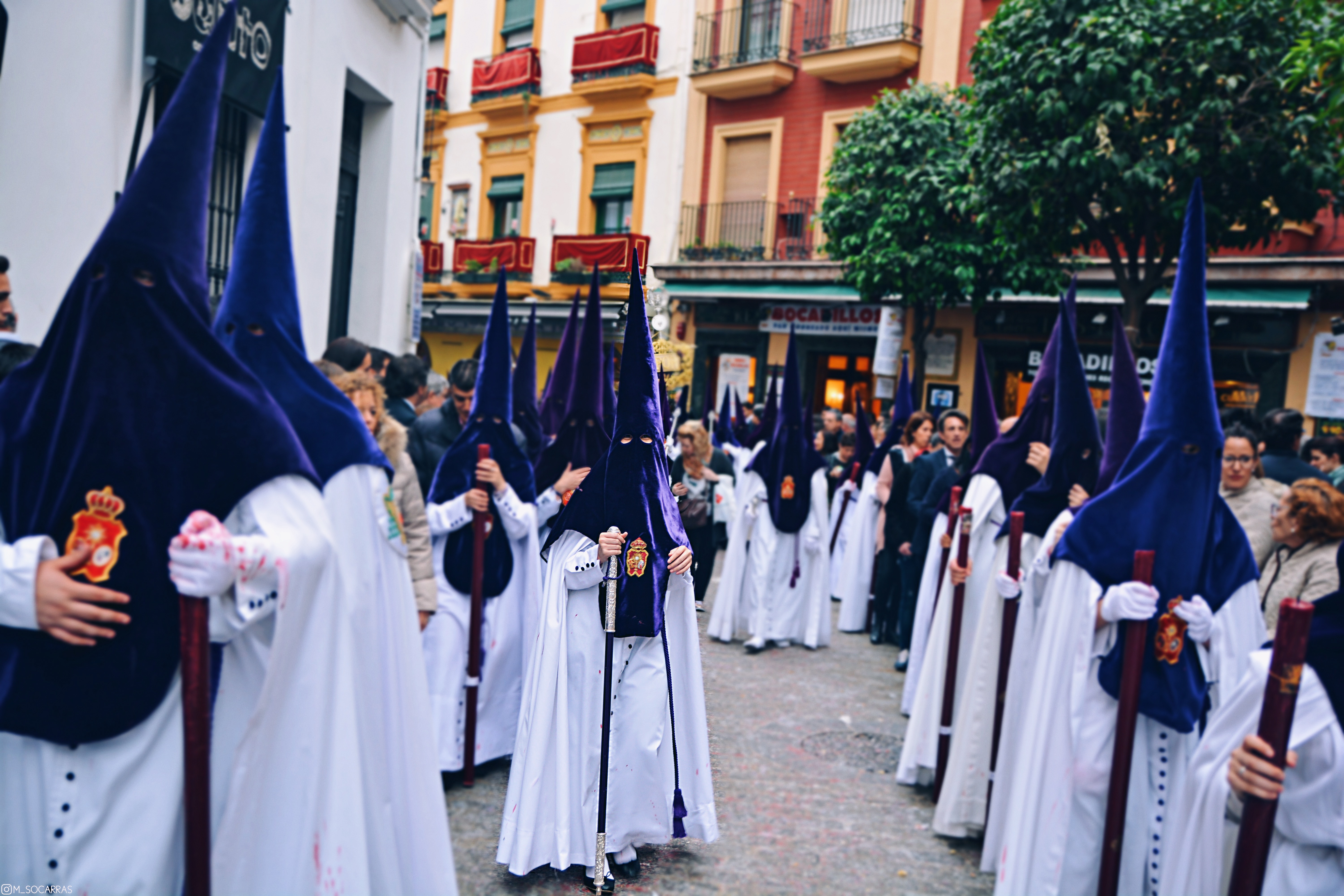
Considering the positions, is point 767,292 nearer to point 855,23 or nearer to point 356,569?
point 855,23

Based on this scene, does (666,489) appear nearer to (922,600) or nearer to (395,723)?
(395,723)

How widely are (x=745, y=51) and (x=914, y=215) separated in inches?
324

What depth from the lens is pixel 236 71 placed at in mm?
7902

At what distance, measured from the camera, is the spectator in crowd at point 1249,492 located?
5.44 metres

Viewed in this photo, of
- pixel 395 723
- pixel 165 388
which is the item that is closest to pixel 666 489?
pixel 395 723

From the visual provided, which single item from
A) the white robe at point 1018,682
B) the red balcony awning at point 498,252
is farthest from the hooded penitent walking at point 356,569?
the red balcony awning at point 498,252

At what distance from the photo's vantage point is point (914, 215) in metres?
15.2

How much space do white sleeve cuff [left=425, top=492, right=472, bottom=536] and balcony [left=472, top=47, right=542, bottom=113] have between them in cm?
2124

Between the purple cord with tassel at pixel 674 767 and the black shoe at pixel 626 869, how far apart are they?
0.21 meters

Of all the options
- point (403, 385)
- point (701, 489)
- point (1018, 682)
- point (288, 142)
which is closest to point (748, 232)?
point (288, 142)

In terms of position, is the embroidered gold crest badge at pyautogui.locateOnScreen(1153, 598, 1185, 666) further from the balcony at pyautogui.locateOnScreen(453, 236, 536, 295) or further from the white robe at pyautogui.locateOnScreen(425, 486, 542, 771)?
the balcony at pyautogui.locateOnScreen(453, 236, 536, 295)

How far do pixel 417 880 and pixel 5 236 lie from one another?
4.97m

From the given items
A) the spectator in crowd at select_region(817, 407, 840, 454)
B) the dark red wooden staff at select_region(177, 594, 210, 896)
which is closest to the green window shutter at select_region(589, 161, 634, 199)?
the spectator in crowd at select_region(817, 407, 840, 454)

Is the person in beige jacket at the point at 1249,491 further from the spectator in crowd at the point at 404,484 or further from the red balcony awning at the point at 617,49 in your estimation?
the red balcony awning at the point at 617,49
